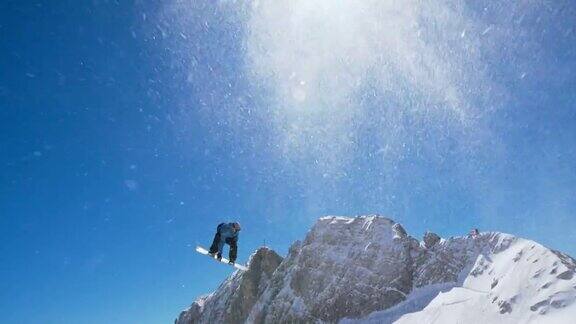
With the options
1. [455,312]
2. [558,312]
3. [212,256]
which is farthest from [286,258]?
[212,256]

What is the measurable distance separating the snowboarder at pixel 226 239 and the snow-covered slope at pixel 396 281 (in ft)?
154

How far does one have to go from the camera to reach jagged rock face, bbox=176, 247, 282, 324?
12388cm

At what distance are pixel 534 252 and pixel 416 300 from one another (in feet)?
94.4

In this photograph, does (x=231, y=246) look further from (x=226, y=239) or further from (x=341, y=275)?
(x=341, y=275)

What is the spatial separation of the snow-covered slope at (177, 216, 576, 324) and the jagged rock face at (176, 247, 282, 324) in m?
0.29

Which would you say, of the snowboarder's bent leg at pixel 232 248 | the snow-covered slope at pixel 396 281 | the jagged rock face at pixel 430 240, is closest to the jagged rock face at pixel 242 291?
the snow-covered slope at pixel 396 281

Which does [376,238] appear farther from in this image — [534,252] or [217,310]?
[217,310]

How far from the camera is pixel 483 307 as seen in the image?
73.2m

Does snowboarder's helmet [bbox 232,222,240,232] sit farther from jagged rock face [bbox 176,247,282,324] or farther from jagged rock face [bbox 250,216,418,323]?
jagged rock face [bbox 176,247,282,324]

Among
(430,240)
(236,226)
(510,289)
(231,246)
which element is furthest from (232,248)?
(430,240)

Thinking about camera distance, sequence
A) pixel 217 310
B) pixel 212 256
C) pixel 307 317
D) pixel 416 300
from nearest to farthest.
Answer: pixel 212 256, pixel 416 300, pixel 307 317, pixel 217 310

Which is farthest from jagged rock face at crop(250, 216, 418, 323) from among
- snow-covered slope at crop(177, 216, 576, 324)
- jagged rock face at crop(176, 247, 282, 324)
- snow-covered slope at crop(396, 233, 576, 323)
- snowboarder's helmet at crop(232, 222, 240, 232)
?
snowboarder's helmet at crop(232, 222, 240, 232)

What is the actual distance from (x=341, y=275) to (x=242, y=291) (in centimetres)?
3145

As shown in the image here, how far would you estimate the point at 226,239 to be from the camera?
23.8 m
